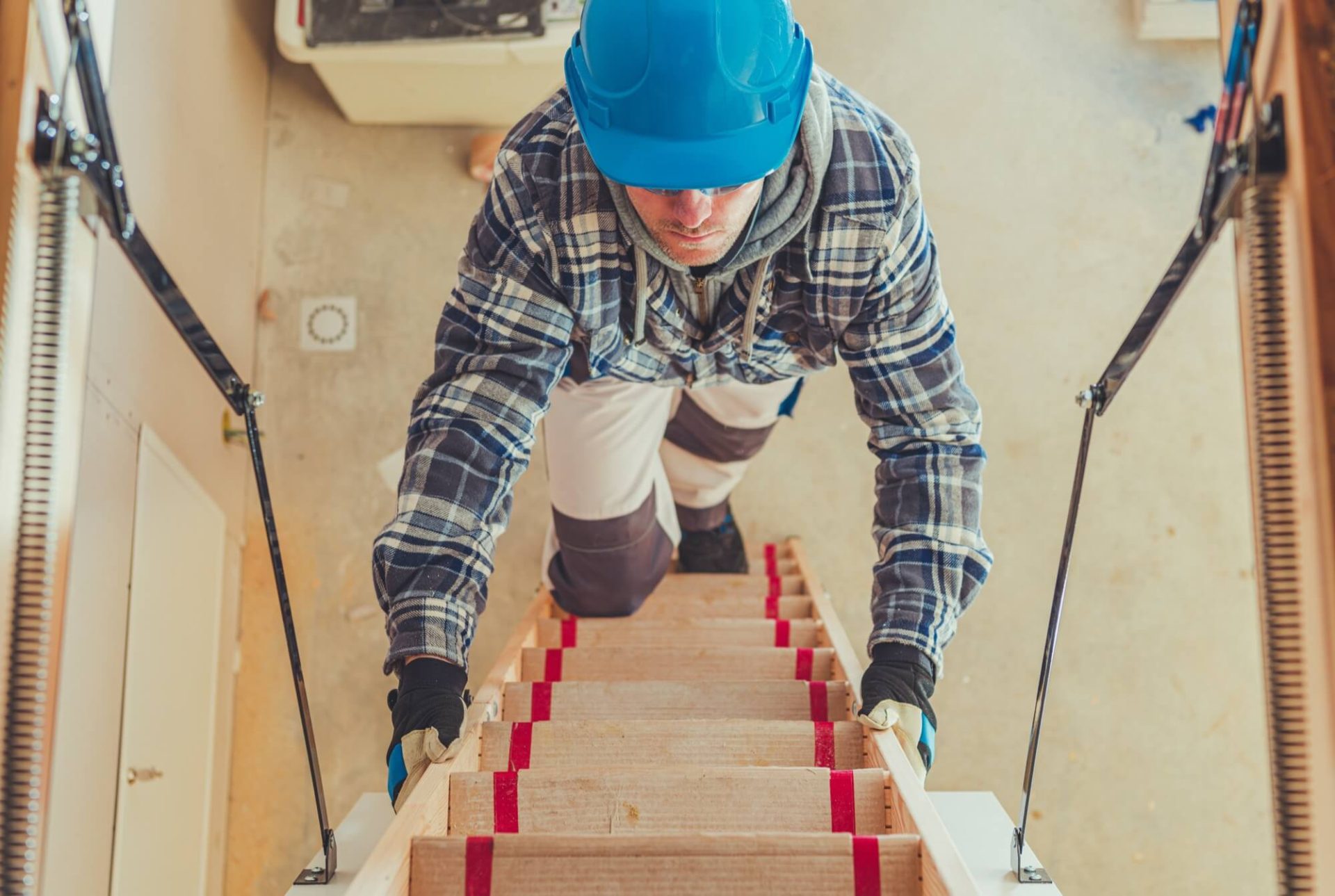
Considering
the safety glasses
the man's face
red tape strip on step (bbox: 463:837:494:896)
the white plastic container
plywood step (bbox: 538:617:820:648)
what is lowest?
red tape strip on step (bbox: 463:837:494:896)

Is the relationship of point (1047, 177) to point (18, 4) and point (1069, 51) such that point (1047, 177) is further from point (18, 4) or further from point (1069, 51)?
point (18, 4)

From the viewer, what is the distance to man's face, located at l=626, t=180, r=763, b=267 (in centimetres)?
147

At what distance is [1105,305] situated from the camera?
326 cm

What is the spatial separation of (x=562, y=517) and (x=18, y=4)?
5.60ft

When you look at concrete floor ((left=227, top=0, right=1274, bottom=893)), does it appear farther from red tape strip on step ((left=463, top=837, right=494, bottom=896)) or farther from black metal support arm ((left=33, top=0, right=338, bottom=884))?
black metal support arm ((left=33, top=0, right=338, bottom=884))

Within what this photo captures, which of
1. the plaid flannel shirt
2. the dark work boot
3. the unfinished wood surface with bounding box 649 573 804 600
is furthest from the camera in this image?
the dark work boot

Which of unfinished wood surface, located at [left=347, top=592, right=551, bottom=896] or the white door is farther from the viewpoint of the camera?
the white door

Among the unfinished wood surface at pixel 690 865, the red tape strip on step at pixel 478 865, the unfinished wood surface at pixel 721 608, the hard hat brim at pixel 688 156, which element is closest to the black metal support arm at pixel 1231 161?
the hard hat brim at pixel 688 156

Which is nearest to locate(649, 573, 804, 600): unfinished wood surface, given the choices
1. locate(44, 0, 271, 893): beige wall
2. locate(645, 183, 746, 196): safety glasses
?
locate(44, 0, 271, 893): beige wall

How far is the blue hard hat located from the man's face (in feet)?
0.15

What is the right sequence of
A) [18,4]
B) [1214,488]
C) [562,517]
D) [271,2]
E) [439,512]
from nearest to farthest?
1. [18,4]
2. [439,512]
3. [562,517]
4. [1214,488]
5. [271,2]

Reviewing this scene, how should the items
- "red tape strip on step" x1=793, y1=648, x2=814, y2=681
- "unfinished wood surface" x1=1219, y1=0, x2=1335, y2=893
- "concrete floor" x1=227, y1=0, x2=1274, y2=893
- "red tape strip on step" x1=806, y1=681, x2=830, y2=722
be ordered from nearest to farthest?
"unfinished wood surface" x1=1219, y1=0, x2=1335, y2=893 → "red tape strip on step" x1=806, y1=681, x2=830, y2=722 → "red tape strip on step" x1=793, y1=648, x2=814, y2=681 → "concrete floor" x1=227, y1=0, x2=1274, y2=893

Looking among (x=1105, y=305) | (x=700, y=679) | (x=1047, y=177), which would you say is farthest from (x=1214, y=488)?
(x=700, y=679)

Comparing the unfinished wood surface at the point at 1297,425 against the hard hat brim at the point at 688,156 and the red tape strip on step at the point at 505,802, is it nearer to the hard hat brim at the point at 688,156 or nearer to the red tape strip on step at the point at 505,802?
the hard hat brim at the point at 688,156
